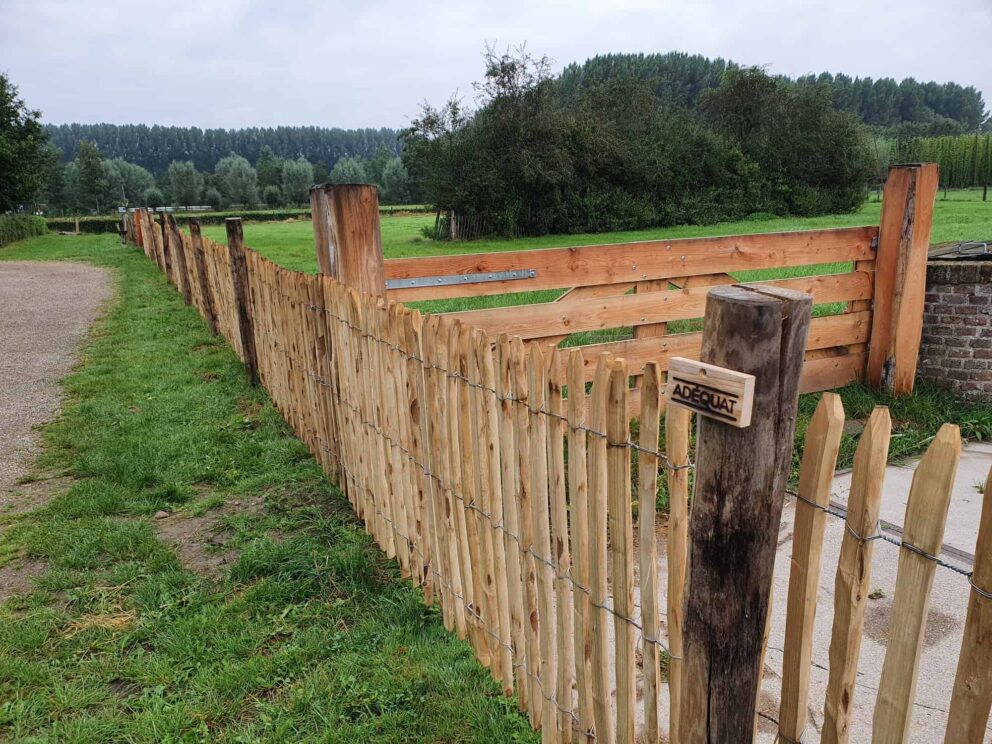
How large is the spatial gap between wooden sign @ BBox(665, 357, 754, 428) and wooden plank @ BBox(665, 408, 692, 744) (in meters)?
0.10

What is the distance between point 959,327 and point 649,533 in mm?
5561

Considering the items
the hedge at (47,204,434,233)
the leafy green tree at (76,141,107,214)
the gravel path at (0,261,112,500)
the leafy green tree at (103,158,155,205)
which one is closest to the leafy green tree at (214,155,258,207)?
the leafy green tree at (103,158,155,205)

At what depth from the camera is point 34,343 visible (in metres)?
10.3

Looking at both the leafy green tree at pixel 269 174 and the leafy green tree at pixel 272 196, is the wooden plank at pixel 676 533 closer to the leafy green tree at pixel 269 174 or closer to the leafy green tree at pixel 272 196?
the leafy green tree at pixel 272 196

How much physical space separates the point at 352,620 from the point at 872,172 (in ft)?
126

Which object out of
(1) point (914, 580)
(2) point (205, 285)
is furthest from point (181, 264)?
(1) point (914, 580)

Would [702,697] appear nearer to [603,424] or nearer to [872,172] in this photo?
[603,424]

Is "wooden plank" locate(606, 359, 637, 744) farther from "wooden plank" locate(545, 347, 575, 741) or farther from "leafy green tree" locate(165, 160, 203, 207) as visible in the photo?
"leafy green tree" locate(165, 160, 203, 207)

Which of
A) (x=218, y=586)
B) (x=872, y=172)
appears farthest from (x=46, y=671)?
(x=872, y=172)

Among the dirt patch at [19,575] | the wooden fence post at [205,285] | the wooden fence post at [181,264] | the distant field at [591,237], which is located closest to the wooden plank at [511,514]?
the dirt patch at [19,575]

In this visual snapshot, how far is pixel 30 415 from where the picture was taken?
6.79 meters

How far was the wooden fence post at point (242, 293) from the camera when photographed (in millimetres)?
6836

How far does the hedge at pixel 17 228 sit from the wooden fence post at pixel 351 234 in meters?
34.4

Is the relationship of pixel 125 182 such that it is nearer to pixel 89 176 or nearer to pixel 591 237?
pixel 89 176
